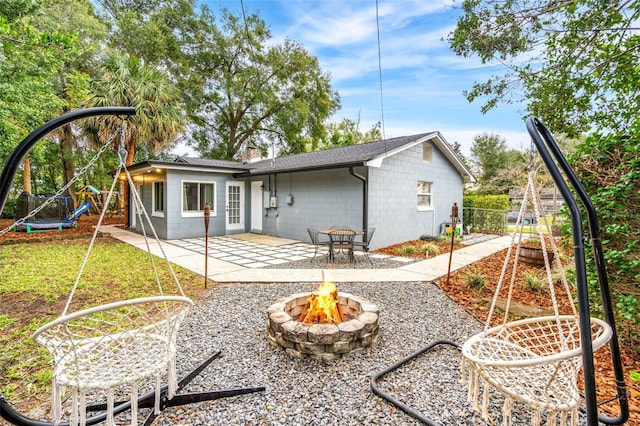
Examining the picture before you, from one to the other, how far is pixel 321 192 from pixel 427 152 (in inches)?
168

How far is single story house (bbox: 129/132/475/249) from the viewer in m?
8.55

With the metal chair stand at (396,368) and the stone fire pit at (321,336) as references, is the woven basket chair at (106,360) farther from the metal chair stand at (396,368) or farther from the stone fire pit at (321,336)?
the metal chair stand at (396,368)

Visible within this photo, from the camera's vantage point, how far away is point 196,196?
10.7 m

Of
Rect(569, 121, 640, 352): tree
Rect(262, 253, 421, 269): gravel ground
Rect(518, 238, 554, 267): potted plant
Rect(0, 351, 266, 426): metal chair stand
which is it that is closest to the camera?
Rect(0, 351, 266, 426): metal chair stand

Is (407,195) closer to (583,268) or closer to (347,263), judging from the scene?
(347,263)

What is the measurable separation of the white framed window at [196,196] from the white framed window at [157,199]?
872 mm

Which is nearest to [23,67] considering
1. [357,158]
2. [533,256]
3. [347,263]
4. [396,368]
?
[357,158]


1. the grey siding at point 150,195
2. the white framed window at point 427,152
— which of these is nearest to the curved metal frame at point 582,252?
the white framed window at point 427,152

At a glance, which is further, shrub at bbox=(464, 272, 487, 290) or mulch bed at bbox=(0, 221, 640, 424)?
shrub at bbox=(464, 272, 487, 290)

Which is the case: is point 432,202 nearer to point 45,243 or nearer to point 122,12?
point 45,243

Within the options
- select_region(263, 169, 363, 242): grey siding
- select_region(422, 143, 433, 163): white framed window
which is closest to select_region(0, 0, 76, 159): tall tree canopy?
select_region(263, 169, 363, 242): grey siding

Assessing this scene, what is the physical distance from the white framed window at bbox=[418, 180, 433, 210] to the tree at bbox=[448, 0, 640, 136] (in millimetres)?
5281

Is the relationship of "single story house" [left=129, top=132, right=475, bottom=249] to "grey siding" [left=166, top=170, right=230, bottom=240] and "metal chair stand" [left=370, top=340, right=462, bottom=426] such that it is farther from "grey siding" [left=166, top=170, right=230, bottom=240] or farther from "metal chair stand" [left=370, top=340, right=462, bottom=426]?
"metal chair stand" [left=370, top=340, right=462, bottom=426]

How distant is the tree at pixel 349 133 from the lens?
24.3m
